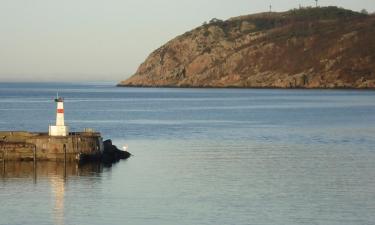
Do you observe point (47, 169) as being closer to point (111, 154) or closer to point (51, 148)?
point (51, 148)

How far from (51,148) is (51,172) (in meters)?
3.25

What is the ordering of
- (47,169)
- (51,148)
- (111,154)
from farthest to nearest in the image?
(111,154) < (51,148) < (47,169)

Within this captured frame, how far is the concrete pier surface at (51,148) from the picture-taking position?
48.7 metres

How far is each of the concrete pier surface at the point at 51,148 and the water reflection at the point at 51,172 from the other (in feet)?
1.67

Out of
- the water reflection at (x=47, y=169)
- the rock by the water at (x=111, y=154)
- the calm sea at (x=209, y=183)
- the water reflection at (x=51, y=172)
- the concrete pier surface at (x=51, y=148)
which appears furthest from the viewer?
the rock by the water at (x=111, y=154)

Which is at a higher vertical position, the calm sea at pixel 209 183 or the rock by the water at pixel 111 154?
the rock by the water at pixel 111 154

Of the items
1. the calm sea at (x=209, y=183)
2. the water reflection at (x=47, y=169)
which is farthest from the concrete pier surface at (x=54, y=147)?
the calm sea at (x=209, y=183)

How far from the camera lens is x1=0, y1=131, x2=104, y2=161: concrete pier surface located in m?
48.7

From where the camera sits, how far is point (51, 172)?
45.8 m

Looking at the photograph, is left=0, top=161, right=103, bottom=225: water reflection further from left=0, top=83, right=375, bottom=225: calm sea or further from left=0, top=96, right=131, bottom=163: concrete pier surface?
left=0, top=96, right=131, bottom=163: concrete pier surface

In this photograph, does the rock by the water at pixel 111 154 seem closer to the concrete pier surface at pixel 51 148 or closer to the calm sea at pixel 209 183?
the calm sea at pixel 209 183

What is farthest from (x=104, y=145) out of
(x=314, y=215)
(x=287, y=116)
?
(x=287, y=116)

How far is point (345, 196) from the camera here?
126 ft

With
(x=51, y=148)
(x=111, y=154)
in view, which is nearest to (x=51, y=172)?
(x=51, y=148)
